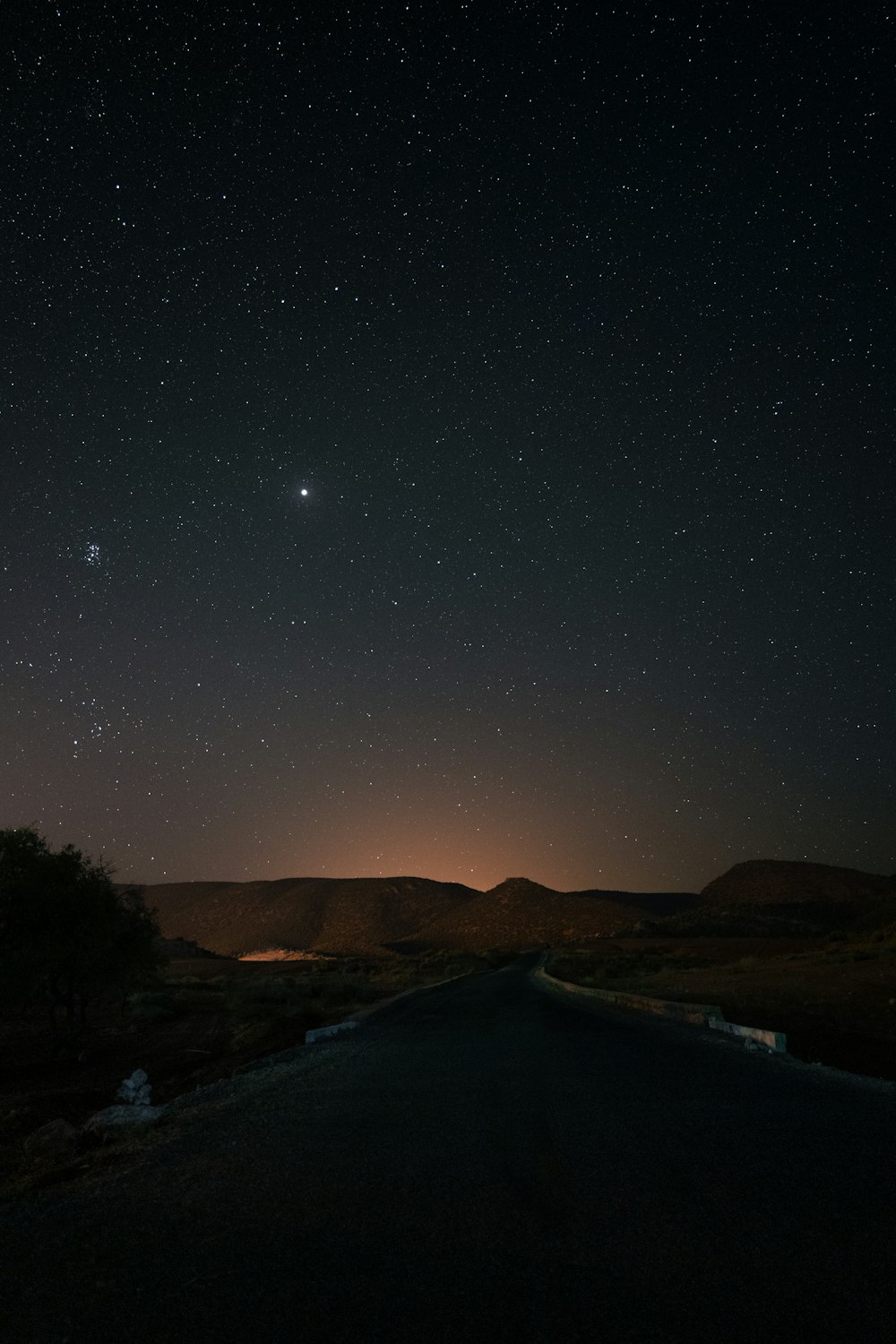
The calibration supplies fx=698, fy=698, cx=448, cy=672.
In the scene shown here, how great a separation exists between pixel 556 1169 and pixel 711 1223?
147 cm

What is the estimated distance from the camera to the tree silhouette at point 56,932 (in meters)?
21.5

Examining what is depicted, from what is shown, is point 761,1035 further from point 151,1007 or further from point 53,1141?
point 151,1007

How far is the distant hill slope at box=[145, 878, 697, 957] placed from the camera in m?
124

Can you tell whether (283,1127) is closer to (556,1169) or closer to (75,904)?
(556,1169)

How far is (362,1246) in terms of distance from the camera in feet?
12.4

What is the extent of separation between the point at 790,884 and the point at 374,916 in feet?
262

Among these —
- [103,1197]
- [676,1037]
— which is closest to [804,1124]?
[103,1197]

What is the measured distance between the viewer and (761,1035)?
11.6m

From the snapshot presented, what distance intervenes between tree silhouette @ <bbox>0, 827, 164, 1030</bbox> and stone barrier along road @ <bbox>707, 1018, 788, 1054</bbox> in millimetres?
19370

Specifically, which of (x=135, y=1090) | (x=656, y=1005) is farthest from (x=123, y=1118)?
(x=656, y=1005)

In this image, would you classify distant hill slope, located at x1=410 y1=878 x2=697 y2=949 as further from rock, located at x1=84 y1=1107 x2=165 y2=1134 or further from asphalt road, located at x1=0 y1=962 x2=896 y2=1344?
asphalt road, located at x1=0 y1=962 x2=896 y2=1344

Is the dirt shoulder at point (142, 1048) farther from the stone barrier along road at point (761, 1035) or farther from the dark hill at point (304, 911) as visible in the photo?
the dark hill at point (304, 911)

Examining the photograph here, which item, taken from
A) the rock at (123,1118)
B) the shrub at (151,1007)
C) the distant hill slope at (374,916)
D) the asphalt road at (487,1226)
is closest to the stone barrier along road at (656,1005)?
the asphalt road at (487,1226)

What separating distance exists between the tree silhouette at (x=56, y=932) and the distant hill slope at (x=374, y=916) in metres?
85.4
